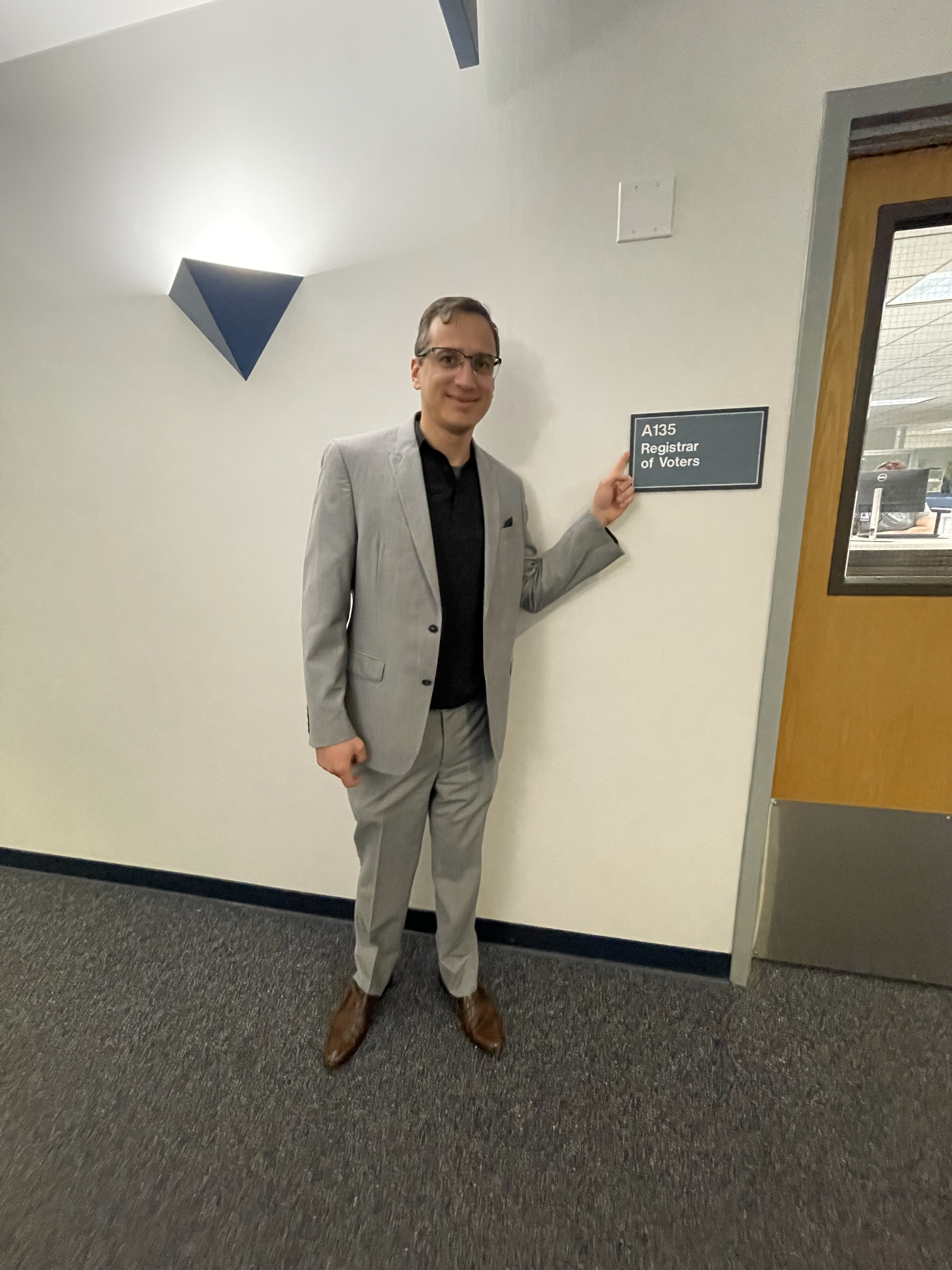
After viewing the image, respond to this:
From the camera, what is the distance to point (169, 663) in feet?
5.71

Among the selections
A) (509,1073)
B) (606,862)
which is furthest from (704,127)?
(509,1073)

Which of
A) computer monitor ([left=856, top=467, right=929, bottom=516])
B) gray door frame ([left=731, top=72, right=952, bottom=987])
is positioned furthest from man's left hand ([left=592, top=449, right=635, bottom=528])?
computer monitor ([left=856, top=467, right=929, bottom=516])

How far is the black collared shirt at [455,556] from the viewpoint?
119 cm

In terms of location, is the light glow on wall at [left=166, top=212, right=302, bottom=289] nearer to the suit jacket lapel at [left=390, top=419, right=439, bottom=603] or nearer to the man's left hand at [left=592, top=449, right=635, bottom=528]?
the suit jacket lapel at [left=390, top=419, right=439, bottom=603]

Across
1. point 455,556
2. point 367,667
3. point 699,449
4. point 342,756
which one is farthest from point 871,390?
point 342,756

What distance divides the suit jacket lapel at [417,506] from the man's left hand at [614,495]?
42 cm

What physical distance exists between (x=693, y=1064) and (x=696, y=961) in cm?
28

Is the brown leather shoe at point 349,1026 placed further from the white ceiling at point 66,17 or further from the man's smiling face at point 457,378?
the white ceiling at point 66,17

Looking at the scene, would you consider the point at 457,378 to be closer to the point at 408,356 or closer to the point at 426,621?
the point at 408,356

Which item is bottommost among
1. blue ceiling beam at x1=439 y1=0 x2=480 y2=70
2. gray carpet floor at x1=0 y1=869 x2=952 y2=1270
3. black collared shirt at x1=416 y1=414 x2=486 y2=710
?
gray carpet floor at x1=0 y1=869 x2=952 y2=1270

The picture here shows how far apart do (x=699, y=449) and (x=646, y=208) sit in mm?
536

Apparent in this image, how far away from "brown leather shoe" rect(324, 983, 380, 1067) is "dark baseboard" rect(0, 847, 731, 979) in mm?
232

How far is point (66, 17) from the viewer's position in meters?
1.32

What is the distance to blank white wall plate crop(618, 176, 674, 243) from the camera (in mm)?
1160
